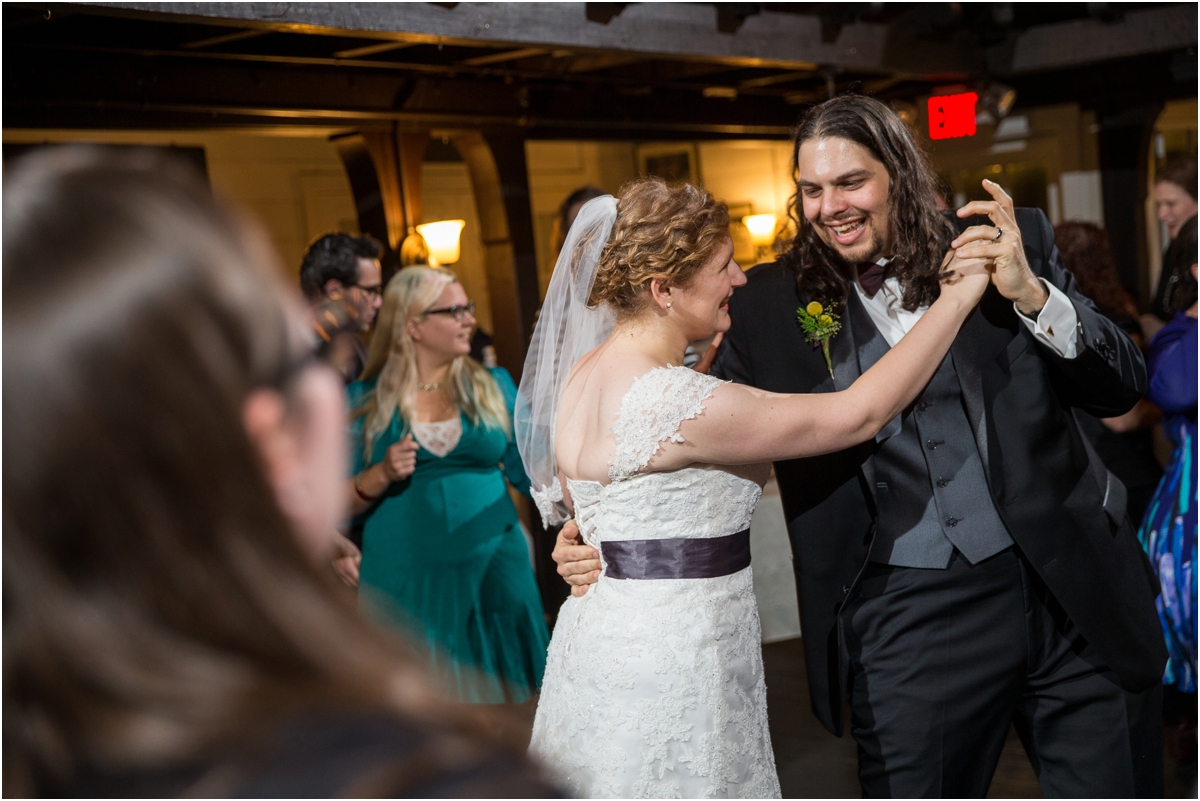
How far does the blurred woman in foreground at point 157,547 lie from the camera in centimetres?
60

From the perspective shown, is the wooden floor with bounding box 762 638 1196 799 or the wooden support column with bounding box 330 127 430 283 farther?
the wooden support column with bounding box 330 127 430 283

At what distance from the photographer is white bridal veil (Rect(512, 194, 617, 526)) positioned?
2.57 m

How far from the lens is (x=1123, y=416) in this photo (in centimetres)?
448

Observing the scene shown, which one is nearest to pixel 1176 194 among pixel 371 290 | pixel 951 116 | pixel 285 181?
pixel 951 116

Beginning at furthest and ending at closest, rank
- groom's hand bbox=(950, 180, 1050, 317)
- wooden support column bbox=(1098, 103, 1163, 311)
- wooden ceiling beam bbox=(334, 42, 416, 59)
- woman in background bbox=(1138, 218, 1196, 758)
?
1. wooden support column bbox=(1098, 103, 1163, 311)
2. wooden ceiling beam bbox=(334, 42, 416, 59)
3. woman in background bbox=(1138, 218, 1196, 758)
4. groom's hand bbox=(950, 180, 1050, 317)

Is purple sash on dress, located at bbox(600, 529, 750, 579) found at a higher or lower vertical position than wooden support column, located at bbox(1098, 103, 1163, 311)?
lower

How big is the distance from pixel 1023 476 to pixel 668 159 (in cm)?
829

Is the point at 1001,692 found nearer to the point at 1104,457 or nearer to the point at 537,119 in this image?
the point at 1104,457

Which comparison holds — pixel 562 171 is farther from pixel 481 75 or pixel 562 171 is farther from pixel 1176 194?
pixel 1176 194

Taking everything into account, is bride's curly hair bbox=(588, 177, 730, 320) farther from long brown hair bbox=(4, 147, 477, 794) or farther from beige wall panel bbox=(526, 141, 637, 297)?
beige wall panel bbox=(526, 141, 637, 297)

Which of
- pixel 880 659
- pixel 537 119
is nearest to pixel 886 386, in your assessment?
pixel 880 659

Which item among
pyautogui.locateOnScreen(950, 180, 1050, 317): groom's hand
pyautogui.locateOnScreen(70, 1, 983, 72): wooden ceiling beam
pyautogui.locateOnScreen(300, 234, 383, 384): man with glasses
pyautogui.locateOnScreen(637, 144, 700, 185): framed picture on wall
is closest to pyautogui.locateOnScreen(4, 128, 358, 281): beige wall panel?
pyautogui.locateOnScreen(637, 144, 700, 185): framed picture on wall

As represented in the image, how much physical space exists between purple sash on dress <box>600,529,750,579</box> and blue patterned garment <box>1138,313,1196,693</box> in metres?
2.30

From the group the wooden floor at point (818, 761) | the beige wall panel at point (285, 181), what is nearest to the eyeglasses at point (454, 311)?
the wooden floor at point (818, 761)
